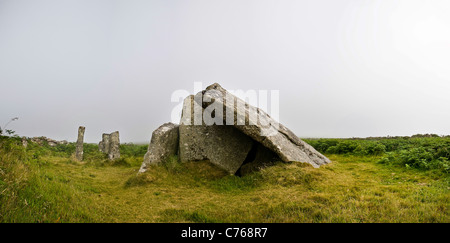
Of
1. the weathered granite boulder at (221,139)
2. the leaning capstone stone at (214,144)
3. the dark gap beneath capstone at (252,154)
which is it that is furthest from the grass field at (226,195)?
the dark gap beneath capstone at (252,154)

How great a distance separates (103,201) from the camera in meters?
6.42

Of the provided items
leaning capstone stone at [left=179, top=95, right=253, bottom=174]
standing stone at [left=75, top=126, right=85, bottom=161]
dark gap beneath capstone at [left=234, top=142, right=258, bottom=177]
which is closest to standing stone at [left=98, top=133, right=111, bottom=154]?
standing stone at [left=75, top=126, right=85, bottom=161]

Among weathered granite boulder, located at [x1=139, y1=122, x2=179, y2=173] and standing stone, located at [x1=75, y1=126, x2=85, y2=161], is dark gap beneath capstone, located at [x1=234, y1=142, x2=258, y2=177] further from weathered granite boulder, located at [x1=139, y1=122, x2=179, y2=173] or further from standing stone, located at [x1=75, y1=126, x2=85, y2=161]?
standing stone, located at [x1=75, y1=126, x2=85, y2=161]

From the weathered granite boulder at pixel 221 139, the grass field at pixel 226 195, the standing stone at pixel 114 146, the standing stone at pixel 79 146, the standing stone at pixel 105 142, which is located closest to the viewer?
the grass field at pixel 226 195

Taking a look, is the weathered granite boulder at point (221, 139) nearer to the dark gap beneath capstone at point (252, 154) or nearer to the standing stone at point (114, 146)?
the dark gap beneath capstone at point (252, 154)

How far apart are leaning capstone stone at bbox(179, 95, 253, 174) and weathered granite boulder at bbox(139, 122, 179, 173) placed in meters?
0.66

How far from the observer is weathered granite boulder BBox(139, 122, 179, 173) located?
973 cm

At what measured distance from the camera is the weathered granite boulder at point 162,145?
9734mm

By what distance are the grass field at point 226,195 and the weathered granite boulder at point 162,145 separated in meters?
0.54

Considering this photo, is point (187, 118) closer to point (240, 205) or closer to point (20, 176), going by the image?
point (240, 205)

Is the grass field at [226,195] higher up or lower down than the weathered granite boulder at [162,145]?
lower down
